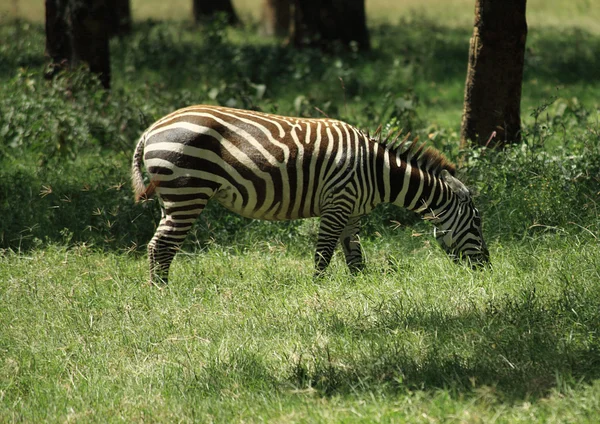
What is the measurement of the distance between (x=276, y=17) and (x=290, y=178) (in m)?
15.8

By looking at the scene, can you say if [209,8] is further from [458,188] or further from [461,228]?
[461,228]

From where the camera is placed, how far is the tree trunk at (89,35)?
12344 mm

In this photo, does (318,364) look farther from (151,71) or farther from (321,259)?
(151,71)

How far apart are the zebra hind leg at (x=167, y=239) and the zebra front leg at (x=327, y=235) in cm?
110

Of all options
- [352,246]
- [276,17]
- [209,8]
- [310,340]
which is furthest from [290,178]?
[209,8]

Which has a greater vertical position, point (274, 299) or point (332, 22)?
point (332, 22)

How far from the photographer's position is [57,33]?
500 inches

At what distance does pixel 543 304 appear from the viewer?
577 centimetres

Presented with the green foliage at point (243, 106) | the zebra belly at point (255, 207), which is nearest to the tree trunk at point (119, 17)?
the green foliage at point (243, 106)

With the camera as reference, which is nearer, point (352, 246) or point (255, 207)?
point (255, 207)

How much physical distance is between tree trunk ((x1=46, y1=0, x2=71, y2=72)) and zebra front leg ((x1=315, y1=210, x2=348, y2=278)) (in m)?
7.20

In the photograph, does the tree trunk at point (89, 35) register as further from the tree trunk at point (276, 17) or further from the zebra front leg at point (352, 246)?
the tree trunk at point (276, 17)

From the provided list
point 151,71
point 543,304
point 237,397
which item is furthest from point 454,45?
point 237,397

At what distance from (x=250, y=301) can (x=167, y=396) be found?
1.58 m
